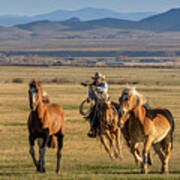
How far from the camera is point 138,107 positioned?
39.9 ft

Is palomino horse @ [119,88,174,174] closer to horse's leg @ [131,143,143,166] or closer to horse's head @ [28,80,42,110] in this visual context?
horse's leg @ [131,143,143,166]

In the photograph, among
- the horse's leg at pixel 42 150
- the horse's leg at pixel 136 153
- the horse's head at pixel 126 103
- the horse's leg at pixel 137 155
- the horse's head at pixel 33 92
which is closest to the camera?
the horse's head at pixel 33 92

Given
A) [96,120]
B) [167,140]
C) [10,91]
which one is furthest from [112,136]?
[10,91]

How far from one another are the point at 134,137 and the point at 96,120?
2.75m

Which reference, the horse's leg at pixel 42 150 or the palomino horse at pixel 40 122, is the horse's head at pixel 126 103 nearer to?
the palomino horse at pixel 40 122

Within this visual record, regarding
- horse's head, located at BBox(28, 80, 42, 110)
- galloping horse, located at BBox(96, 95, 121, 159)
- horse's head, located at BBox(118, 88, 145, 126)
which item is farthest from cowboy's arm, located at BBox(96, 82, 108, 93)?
horse's head, located at BBox(28, 80, 42, 110)

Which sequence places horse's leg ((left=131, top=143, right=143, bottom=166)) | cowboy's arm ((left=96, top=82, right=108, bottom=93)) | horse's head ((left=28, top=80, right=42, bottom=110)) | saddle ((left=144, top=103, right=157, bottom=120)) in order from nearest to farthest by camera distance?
horse's head ((left=28, top=80, right=42, bottom=110))
saddle ((left=144, top=103, right=157, bottom=120))
horse's leg ((left=131, top=143, right=143, bottom=166))
cowboy's arm ((left=96, top=82, right=108, bottom=93))

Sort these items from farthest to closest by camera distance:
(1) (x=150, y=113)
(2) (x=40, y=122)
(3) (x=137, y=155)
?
1. (3) (x=137, y=155)
2. (1) (x=150, y=113)
3. (2) (x=40, y=122)

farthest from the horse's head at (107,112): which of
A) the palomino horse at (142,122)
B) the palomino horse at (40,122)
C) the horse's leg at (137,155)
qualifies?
the palomino horse at (40,122)

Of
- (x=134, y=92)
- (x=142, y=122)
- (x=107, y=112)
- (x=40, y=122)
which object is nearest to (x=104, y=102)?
(x=107, y=112)

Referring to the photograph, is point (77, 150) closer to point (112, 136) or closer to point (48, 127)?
point (112, 136)

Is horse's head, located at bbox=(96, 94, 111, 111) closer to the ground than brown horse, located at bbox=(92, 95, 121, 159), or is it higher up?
higher up

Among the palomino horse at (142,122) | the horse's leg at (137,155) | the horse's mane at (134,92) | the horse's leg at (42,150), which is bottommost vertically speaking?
the horse's leg at (137,155)

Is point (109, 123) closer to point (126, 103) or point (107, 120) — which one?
point (107, 120)
